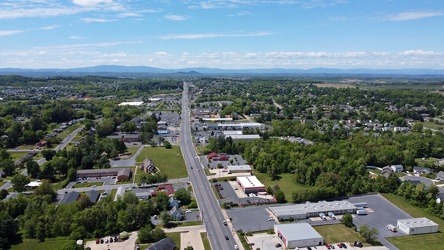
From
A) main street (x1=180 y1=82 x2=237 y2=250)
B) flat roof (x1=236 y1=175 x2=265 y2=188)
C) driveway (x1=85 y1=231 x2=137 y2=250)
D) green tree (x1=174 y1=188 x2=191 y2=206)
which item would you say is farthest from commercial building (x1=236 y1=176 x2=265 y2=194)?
driveway (x1=85 y1=231 x2=137 y2=250)

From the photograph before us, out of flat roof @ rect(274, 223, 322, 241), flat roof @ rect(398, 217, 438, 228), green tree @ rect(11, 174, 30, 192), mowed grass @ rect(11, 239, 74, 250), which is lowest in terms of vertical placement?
mowed grass @ rect(11, 239, 74, 250)

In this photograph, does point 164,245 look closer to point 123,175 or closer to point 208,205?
point 208,205

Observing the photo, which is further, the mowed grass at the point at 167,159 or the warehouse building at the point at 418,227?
the mowed grass at the point at 167,159

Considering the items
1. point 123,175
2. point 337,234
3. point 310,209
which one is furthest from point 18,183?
point 337,234

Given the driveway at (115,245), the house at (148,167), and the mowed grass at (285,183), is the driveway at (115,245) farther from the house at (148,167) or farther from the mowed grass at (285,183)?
the house at (148,167)

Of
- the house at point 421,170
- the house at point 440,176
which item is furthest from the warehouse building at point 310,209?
the house at point 421,170

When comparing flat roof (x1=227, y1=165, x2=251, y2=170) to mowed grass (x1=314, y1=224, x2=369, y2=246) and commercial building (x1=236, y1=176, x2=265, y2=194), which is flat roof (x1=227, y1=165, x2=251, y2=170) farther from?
mowed grass (x1=314, y1=224, x2=369, y2=246)
